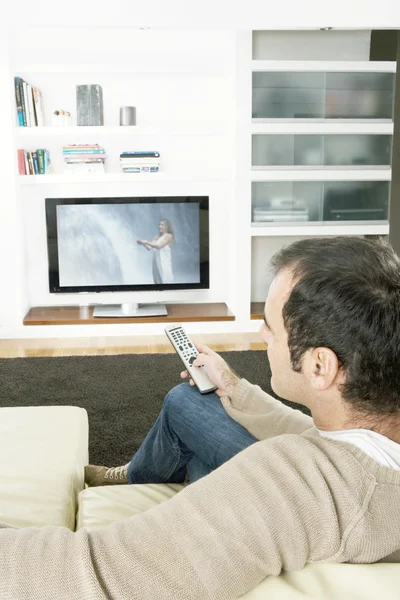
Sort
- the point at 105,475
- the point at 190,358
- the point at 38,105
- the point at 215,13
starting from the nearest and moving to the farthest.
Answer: the point at 190,358, the point at 105,475, the point at 215,13, the point at 38,105

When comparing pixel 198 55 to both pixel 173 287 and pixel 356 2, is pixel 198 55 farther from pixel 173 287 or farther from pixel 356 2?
pixel 173 287

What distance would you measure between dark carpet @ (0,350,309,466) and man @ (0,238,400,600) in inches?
73.2

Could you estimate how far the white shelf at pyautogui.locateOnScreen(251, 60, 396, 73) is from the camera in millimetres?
4520

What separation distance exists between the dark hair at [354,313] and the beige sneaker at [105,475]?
1.01 meters

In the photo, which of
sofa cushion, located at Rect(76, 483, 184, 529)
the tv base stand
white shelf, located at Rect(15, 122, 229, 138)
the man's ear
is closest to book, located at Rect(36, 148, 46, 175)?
white shelf, located at Rect(15, 122, 229, 138)

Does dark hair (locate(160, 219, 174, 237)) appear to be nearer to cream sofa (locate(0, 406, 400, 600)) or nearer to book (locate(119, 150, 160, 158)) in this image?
book (locate(119, 150, 160, 158))

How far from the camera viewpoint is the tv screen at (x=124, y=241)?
483 cm

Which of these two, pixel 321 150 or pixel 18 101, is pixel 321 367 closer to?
pixel 321 150

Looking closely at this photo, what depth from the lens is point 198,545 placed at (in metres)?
0.79

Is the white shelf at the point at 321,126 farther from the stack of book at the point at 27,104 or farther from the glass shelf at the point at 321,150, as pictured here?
the stack of book at the point at 27,104

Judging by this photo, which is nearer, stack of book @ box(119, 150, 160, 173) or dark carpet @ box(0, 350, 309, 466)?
dark carpet @ box(0, 350, 309, 466)

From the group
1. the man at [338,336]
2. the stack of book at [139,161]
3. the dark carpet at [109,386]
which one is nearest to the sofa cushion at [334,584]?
the man at [338,336]

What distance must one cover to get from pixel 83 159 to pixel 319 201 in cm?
167

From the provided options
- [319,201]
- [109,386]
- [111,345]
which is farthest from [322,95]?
[109,386]
